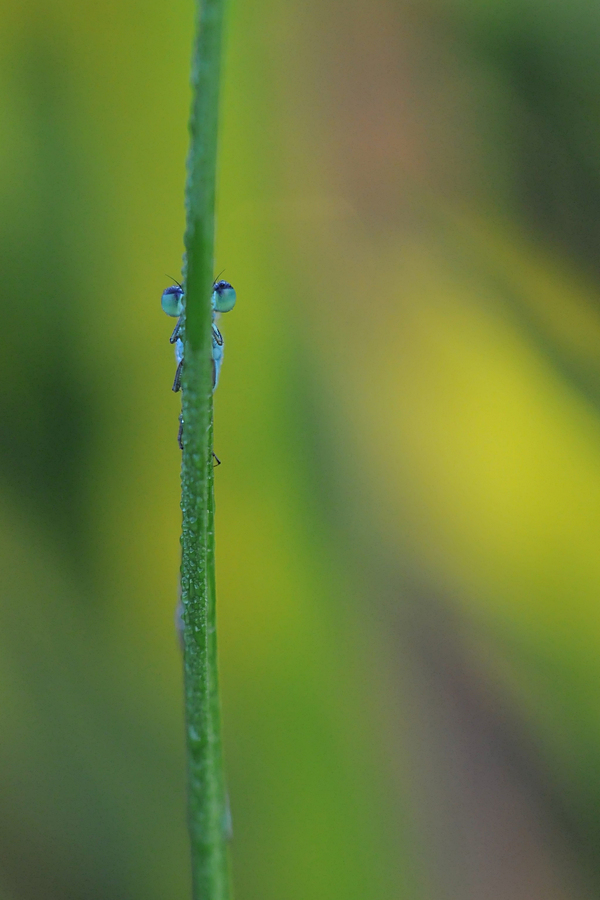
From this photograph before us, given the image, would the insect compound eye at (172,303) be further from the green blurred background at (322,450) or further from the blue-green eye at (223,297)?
the green blurred background at (322,450)

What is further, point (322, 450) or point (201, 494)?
point (322, 450)

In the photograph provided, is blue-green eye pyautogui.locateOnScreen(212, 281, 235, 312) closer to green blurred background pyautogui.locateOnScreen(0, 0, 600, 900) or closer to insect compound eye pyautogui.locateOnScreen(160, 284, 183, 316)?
insect compound eye pyautogui.locateOnScreen(160, 284, 183, 316)

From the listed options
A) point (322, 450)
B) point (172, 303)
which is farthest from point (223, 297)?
point (322, 450)

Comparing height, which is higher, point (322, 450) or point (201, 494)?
point (322, 450)

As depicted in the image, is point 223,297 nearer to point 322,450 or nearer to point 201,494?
point 201,494

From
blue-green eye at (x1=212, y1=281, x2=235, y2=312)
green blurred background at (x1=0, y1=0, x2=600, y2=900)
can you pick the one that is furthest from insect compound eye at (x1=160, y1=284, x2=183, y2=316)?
green blurred background at (x1=0, y1=0, x2=600, y2=900)

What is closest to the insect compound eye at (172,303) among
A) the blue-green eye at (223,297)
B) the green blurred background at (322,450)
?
the blue-green eye at (223,297)

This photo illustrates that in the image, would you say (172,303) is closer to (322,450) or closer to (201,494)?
(201,494)
